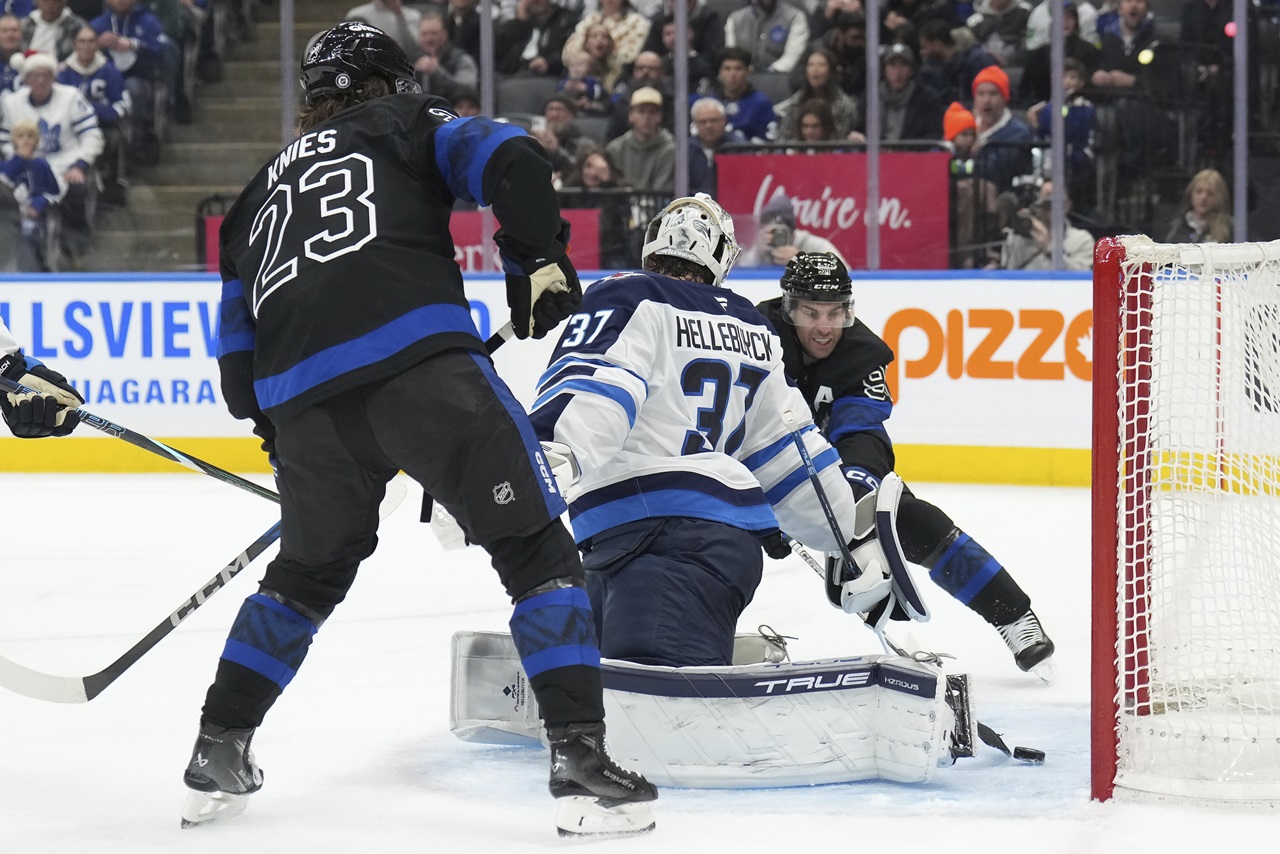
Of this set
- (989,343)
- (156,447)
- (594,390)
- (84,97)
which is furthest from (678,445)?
(84,97)

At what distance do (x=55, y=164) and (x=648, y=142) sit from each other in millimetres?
2386

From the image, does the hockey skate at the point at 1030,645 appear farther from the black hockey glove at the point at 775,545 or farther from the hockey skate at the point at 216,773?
the hockey skate at the point at 216,773

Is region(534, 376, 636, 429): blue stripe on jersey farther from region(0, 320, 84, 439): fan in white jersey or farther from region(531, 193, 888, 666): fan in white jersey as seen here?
region(0, 320, 84, 439): fan in white jersey

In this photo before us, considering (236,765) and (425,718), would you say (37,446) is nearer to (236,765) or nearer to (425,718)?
(425,718)

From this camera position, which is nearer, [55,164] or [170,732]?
[170,732]

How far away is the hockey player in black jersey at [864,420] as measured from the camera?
340 cm

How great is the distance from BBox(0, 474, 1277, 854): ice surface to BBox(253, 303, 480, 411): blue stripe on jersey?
61cm

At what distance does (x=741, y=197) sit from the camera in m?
6.80

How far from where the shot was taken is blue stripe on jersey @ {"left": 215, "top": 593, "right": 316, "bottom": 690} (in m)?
2.38


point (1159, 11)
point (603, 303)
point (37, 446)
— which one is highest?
point (1159, 11)

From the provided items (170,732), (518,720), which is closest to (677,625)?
(518,720)

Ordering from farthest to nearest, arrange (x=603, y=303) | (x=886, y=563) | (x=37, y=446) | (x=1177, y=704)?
(x=37, y=446), (x=886, y=563), (x=603, y=303), (x=1177, y=704)

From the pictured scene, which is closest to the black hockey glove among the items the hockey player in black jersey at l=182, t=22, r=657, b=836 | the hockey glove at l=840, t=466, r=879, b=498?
the hockey glove at l=840, t=466, r=879, b=498

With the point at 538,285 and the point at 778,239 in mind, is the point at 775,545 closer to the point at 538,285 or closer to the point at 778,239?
the point at 538,285
